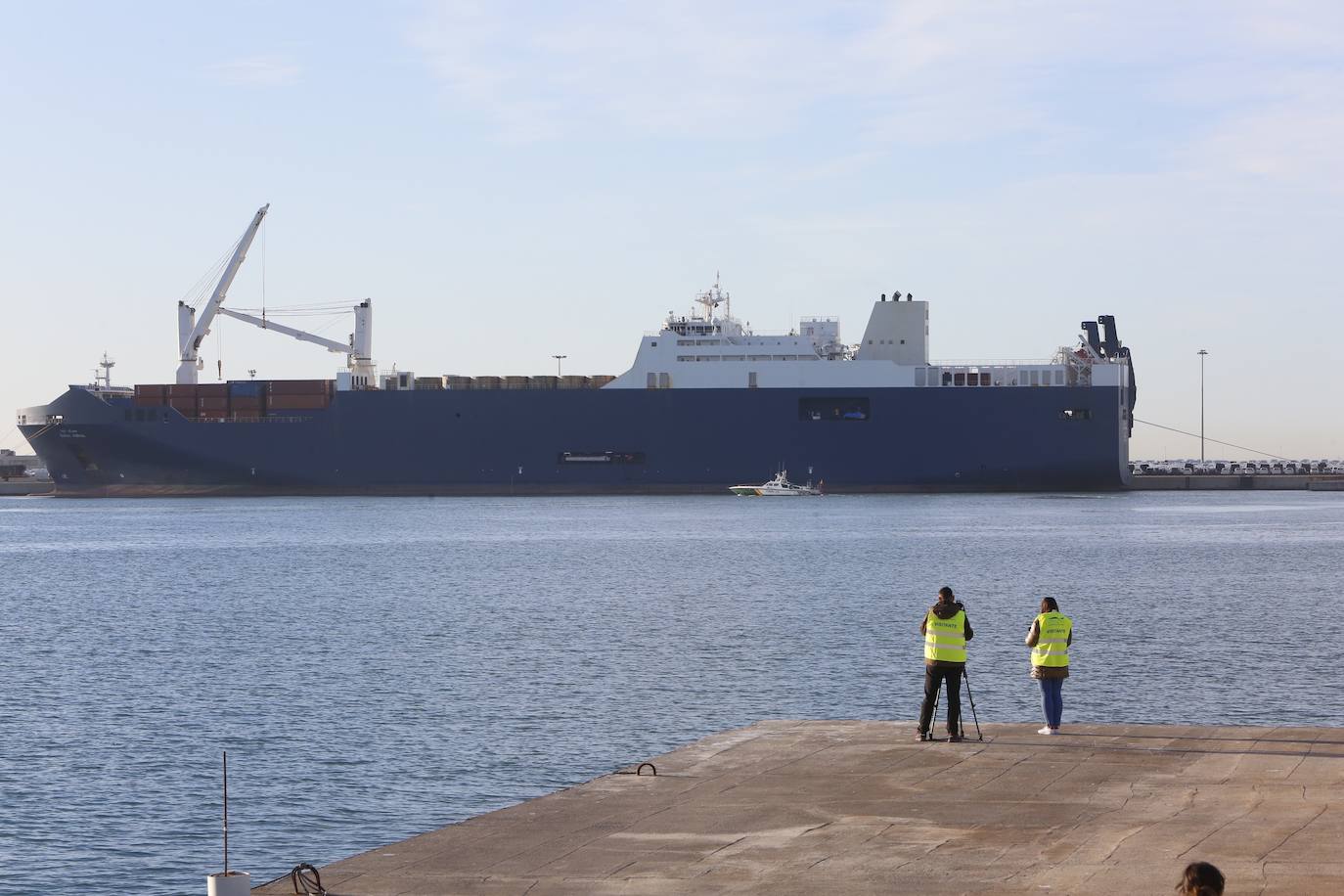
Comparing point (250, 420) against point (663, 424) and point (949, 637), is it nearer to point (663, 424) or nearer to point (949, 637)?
point (663, 424)

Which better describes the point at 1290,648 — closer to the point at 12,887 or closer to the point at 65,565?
the point at 12,887

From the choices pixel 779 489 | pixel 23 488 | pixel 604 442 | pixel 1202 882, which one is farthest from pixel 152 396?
pixel 1202 882

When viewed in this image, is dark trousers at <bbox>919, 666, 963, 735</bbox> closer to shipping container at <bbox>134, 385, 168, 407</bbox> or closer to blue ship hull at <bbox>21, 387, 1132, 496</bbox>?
blue ship hull at <bbox>21, 387, 1132, 496</bbox>

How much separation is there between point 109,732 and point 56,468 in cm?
7398

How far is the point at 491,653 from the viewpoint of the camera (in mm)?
26141

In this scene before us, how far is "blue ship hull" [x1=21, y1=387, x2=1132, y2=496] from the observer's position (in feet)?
251

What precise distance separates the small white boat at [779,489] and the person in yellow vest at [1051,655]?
64990 millimetres

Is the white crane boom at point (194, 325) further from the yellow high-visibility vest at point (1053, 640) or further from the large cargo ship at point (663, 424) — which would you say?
the yellow high-visibility vest at point (1053, 640)

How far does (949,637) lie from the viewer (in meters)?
13.8

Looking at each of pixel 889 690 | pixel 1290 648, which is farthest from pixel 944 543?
pixel 889 690

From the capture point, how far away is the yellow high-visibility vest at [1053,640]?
552 inches

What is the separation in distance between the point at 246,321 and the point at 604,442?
22.8 meters

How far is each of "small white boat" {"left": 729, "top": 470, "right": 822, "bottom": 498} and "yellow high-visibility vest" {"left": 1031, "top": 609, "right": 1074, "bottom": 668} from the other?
65.0 meters

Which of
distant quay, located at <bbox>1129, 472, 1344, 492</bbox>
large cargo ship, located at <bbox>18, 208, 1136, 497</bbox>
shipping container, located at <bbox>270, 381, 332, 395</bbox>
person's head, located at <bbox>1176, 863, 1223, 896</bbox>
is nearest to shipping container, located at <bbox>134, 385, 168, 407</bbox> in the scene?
large cargo ship, located at <bbox>18, 208, 1136, 497</bbox>
